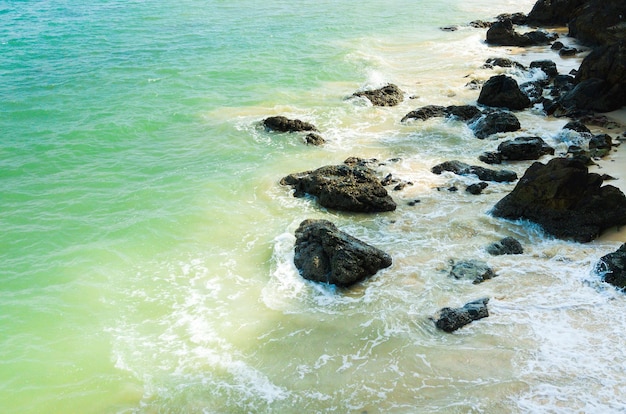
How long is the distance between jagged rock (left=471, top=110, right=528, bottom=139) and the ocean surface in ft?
1.49

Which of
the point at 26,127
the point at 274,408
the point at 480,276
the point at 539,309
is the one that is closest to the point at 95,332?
the point at 274,408

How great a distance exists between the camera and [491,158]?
60.6 feet

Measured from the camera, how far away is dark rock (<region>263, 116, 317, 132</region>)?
22.0 meters

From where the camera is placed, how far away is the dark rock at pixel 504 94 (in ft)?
75.1

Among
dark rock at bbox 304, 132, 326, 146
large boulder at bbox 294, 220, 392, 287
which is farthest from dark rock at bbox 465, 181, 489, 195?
dark rock at bbox 304, 132, 326, 146

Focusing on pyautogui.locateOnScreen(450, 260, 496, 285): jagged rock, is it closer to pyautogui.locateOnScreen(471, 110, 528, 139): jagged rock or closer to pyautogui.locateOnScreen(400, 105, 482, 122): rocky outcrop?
pyautogui.locateOnScreen(471, 110, 528, 139): jagged rock

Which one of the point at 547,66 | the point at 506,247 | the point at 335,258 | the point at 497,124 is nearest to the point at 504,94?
the point at 497,124

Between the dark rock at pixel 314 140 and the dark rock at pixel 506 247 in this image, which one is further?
the dark rock at pixel 314 140

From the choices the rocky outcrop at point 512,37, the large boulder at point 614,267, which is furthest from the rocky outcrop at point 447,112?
the rocky outcrop at point 512,37

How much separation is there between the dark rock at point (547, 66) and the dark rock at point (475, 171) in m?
12.0

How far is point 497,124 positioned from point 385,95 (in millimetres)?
6298

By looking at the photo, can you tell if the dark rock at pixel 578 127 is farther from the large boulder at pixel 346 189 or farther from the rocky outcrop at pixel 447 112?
the large boulder at pixel 346 189

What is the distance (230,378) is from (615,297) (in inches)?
322

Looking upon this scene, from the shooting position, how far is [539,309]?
1121cm
